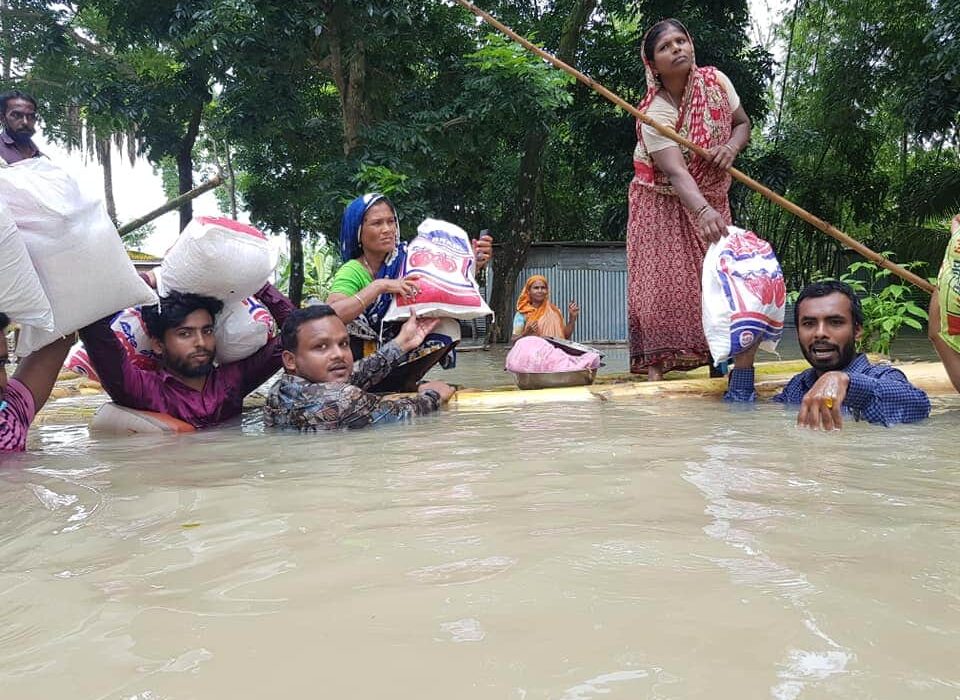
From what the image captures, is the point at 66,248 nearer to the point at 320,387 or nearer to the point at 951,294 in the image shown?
the point at 320,387

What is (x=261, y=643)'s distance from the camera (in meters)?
1.11

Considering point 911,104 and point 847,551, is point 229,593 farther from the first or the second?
point 911,104

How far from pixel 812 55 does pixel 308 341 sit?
49.9 feet

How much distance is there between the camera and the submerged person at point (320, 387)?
11.5 feet

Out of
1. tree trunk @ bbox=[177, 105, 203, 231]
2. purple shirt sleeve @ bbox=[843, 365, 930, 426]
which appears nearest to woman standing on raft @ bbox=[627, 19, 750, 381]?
purple shirt sleeve @ bbox=[843, 365, 930, 426]

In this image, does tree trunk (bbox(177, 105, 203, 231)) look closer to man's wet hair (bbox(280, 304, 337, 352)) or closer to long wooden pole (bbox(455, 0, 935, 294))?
long wooden pole (bbox(455, 0, 935, 294))

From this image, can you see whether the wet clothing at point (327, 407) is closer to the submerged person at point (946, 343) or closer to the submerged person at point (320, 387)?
the submerged person at point (320, 387)

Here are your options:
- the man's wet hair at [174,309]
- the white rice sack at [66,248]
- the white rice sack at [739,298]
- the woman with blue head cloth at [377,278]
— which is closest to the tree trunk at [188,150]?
the woman with blue head cloth at [377,278]

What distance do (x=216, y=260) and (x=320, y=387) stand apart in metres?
0.70

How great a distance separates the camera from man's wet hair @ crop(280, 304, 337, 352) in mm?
3592

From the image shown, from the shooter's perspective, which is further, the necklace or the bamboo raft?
the necklace

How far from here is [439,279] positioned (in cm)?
418

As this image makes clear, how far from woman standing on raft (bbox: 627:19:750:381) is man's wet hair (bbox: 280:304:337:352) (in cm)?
194

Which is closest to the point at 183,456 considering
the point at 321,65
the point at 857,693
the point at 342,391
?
the point at 342,391
